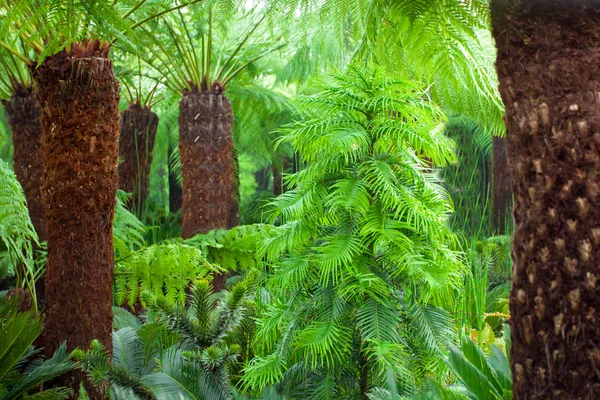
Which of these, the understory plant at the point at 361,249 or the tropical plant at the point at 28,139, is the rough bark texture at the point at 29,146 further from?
the understory plant at the point at 361,249

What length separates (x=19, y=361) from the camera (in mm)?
3293

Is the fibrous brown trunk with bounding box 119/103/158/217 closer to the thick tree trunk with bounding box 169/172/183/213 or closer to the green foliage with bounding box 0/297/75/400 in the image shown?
the thick tree trunk with bounding box 169/172/183/213

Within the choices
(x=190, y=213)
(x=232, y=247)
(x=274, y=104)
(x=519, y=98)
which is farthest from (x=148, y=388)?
(x=274, y=104)

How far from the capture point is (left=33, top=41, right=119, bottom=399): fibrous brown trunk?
3.18 metres

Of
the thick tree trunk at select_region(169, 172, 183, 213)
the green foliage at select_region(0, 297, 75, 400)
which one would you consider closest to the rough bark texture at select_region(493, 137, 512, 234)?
the thick tree trunk at select_region(169, 172, 183, 213)

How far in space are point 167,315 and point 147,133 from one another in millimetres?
4871

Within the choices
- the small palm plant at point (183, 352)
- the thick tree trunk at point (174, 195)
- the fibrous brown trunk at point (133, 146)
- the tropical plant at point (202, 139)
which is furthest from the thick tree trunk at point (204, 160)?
the thick tree trunk at point (174, 195)

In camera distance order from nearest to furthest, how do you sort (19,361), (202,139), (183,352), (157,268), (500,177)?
(183,352) → (19,361) → (157,268) → (202,139) → (500,177)

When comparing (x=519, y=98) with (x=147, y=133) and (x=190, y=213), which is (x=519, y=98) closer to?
(x=190, y=213)

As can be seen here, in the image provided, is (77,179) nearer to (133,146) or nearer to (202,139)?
(202,139)

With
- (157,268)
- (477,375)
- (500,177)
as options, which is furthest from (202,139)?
(500,177)

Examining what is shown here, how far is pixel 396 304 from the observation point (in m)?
2.52

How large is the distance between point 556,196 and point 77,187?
96.9 inches

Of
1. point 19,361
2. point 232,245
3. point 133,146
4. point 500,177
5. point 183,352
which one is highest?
point 133,146
